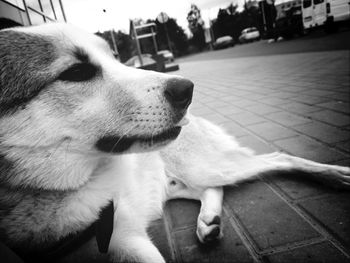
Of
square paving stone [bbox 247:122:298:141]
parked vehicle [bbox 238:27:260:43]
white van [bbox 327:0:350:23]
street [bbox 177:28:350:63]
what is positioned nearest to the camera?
square paving stone [bbox 247:122:298:141]

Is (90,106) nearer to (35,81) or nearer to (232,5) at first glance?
(35,81)

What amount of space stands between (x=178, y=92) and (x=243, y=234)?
1.02 m

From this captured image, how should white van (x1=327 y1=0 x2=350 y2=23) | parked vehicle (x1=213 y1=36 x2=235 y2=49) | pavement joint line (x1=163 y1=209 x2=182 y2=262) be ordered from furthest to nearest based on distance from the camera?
parked vehicle (x1=213 y1=36 x2=235 y2=49) < white van (x1=327 y1=0 x2=350 y2=23) < pavement joint line (x1=163 y1=209 x2=182 y2=262)

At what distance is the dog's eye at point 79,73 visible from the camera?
4.85 feet

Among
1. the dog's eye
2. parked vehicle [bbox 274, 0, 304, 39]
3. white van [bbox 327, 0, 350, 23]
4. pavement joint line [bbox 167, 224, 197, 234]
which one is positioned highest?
parked vehicle [bbox 274, 0, 304, 39]

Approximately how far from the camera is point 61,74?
146 cm

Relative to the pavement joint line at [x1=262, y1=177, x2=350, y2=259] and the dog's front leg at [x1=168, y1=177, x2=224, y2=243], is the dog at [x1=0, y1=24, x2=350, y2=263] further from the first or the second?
the pavement joint line at [x1=262, y1=177, x2=350, y2=259]

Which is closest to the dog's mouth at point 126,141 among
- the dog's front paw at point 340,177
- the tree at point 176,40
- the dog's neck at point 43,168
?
the dog's neck at point 43,168

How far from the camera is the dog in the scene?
4.43 feet

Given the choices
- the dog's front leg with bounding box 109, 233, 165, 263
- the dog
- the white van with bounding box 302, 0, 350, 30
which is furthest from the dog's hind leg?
the white van with bounding box 302, 0, 350, 30

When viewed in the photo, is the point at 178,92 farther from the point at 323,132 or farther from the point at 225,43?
the point at 225,43

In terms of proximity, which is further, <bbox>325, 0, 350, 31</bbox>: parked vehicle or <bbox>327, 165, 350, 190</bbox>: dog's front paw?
<bbox>325, 0, 350, 31</bbox>: parked vehicle

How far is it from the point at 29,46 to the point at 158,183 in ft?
4.63

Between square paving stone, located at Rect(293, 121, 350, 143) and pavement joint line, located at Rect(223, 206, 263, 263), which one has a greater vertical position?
square paving stone, located at Rect(293, 121, 350, 143)
